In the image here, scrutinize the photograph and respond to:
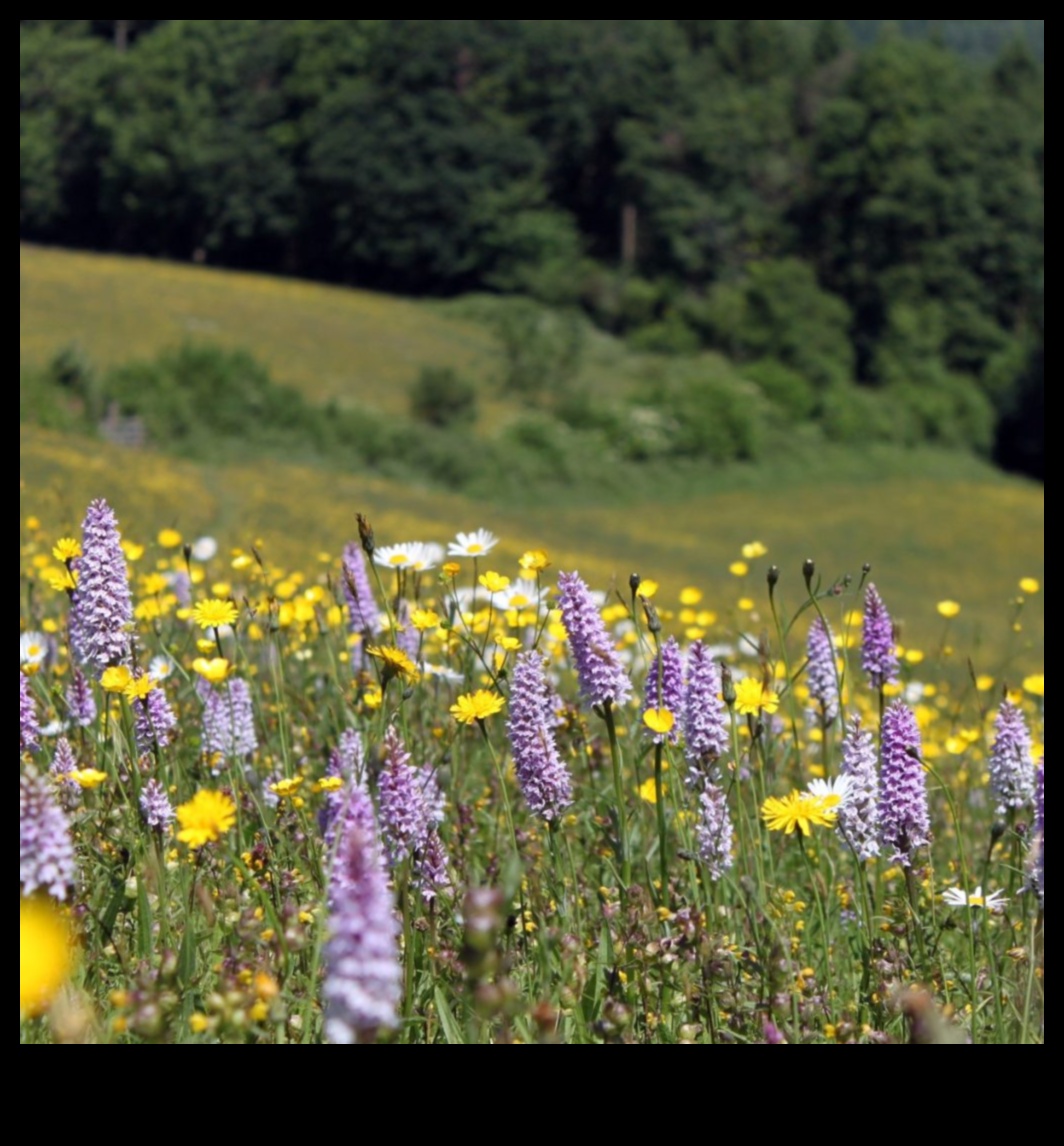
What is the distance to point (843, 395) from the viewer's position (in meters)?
42.1

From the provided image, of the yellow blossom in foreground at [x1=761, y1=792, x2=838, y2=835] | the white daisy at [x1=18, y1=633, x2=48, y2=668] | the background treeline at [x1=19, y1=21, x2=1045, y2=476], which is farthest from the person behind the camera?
the background treeline at [x1=19, y1=21, x2=1045, y2=476]

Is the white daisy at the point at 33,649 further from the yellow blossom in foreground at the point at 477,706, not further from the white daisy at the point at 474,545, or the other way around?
the yellow blossom in foreground at the point at 477,706

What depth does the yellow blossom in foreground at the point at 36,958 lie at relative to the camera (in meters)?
1.69

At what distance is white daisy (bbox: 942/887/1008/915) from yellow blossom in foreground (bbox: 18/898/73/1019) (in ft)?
5.19

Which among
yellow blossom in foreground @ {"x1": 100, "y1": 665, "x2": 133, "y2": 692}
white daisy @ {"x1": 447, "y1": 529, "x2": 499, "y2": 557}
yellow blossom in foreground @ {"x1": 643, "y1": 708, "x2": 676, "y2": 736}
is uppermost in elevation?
white daisy @ {"x1": 447, "y1": 529, "x2": 499, "y2": 557}

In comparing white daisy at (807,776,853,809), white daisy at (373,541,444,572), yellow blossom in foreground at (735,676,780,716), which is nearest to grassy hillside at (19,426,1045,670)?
yellow blossom in foreground at (735,676,780,716)

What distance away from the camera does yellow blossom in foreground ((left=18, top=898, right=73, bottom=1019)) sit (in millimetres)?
1691

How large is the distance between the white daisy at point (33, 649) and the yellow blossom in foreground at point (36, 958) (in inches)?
63.5

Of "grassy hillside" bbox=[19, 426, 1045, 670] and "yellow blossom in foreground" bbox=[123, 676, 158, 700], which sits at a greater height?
"grassy hillside" bbox=[19, 426, 1045, 670]

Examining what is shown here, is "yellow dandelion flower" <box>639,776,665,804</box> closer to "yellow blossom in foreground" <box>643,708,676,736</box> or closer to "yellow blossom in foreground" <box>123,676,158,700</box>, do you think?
"yellow blossom in foreground" <box>643,708,676,736</box>

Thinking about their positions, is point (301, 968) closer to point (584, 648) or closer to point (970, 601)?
point (584, 648)
